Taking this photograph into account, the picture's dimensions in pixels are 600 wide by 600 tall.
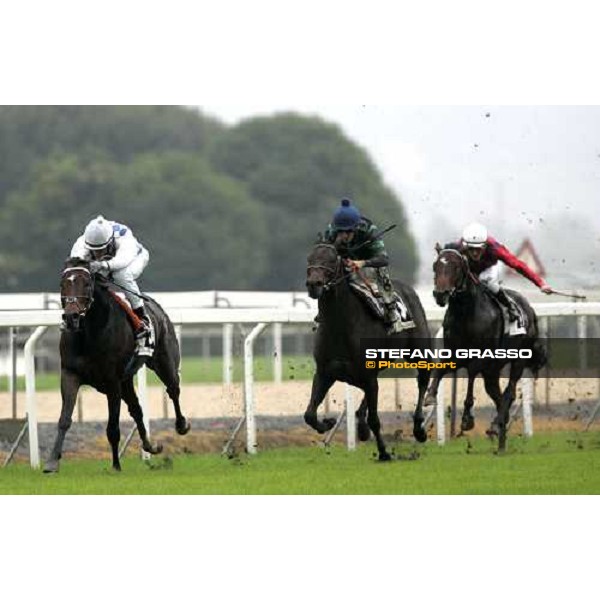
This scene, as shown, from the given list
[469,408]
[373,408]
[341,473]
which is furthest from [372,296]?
[469,408]

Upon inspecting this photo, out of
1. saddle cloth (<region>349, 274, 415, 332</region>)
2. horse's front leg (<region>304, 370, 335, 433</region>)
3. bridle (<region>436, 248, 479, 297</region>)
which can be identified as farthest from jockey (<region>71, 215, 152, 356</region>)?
bridle (<region>436, 248, 479, 297</region>)

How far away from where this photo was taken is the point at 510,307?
12.8 m

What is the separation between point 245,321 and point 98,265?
1831 mm

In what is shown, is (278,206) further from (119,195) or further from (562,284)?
(562,284)

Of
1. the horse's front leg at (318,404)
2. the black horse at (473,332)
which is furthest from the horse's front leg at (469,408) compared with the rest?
the horse's front leg at (318,404)

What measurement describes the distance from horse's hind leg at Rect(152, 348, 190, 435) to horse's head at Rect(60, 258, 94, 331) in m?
1.40

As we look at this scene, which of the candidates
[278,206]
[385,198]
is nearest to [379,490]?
[385,198]

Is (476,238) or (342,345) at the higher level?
(476,238)

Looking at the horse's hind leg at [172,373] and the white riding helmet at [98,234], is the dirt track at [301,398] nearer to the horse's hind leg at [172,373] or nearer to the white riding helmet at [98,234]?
the horse's hind leg at [172,373]

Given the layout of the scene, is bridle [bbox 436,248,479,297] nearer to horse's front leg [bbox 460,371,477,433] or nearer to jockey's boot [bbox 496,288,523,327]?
jockey's boot [bbox 496,288,523,327]

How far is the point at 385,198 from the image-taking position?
92.4 ft

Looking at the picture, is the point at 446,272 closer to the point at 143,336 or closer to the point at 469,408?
the point at 469,408

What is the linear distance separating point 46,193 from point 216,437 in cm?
2471

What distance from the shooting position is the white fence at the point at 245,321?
1186 centimetres
